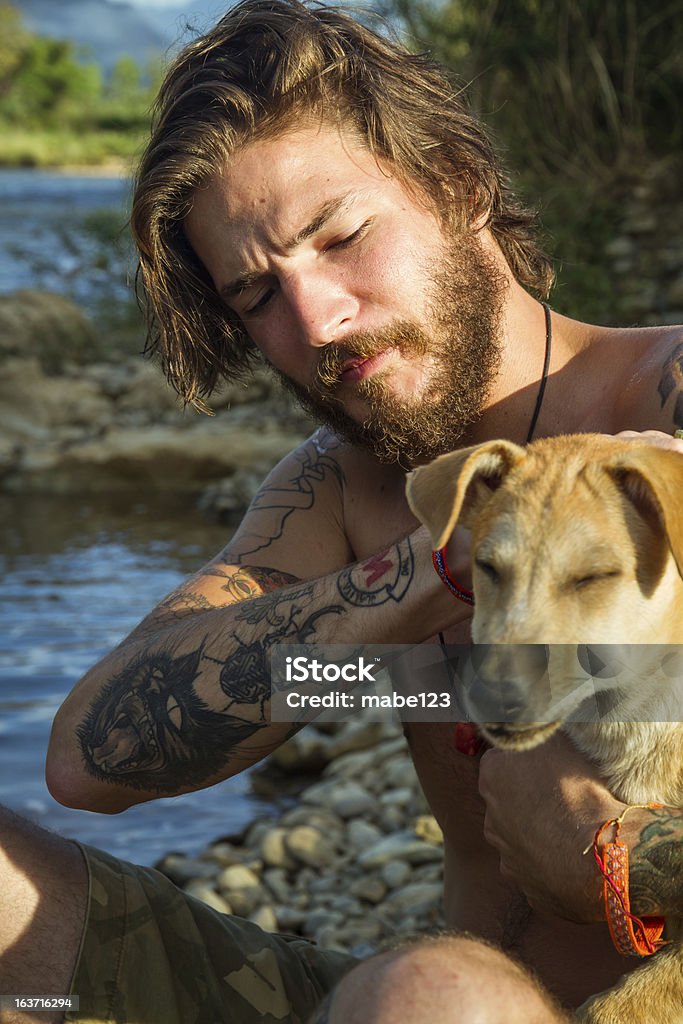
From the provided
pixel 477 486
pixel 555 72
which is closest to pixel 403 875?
pixel 477 486

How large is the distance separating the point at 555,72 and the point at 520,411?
1104 centimetres

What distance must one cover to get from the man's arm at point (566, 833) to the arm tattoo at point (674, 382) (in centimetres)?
101

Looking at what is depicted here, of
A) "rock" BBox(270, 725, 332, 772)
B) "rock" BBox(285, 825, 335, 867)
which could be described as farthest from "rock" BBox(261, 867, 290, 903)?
"rock" BBox(270, 725, 332, 772)

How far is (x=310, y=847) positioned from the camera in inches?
269

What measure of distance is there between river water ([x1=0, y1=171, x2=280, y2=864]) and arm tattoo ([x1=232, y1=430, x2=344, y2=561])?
146 cm

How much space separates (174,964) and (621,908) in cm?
142

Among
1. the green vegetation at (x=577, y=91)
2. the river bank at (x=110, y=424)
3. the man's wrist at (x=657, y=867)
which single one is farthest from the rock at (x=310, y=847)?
the green vegetation at (x=577, y=91)

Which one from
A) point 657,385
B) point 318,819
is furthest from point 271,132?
point 318,819

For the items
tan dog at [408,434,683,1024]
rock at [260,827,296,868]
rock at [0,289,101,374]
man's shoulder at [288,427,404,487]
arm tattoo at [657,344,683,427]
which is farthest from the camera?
rock at [0,289,101,374]

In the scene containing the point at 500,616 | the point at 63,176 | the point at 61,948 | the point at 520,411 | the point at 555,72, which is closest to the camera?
the point at 500,616

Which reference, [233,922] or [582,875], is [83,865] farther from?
[582,875]

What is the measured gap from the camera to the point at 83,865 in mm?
3664

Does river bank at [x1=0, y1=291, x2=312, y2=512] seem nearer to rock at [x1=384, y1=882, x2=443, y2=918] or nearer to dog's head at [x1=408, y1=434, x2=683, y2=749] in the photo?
rock at [x1=384, y1=882, x2=443, y2=918]

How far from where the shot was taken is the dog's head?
269 centimetres
